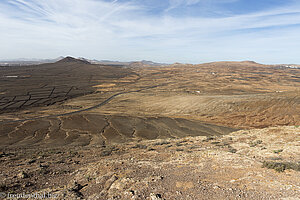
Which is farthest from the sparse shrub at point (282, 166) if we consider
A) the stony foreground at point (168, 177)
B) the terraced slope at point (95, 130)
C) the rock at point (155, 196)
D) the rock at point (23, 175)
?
the terraced slope at point (95, 130)

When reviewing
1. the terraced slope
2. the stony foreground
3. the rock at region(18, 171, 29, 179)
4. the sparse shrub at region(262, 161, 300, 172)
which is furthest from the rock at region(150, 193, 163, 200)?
→ the terraced slope

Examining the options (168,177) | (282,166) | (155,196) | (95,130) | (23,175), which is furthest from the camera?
(95,130)

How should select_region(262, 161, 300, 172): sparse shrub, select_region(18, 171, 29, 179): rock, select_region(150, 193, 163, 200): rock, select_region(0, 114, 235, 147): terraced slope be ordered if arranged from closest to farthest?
1. select_region(150, 193, 163, 200): rock
2. select_region(262, 161, 300, 172): sparse shrub
3. select_region(18, 171, 29, 179): rock
4. select_region(0, 114, 235, 147): terraced slope

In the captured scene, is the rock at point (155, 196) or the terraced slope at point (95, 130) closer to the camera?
the rock at point (155, 196)

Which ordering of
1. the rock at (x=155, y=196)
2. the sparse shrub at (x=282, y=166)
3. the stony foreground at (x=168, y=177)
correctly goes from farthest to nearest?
the sparse shrub at (x=282, y=166)
the stony foreground at (x=168, y=177)
the rock at (x=155, y=196)

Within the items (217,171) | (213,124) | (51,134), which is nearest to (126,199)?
(217,171)

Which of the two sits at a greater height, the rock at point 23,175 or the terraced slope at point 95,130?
the rock at point 23,175

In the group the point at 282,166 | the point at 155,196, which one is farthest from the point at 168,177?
the point at 282,166

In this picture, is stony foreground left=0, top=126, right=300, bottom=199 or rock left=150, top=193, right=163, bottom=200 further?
stony foreground left=0, top=126, right=300, bottom=199

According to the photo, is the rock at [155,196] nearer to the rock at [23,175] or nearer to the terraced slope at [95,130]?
the rock at [23,175]

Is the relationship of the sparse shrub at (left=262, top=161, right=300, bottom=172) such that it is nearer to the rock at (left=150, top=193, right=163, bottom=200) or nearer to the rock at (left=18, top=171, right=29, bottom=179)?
the rock at (left=150, top=193, right=163, bottom=200)

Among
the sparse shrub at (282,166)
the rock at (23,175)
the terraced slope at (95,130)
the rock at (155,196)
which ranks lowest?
the terraced slope at (95,130)

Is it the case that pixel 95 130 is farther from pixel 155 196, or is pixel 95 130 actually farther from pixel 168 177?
pixel 155 196

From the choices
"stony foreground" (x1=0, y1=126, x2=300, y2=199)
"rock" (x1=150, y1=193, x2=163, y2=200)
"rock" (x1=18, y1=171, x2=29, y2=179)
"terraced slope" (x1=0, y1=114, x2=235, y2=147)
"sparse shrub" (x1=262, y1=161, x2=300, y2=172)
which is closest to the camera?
"rock" (x1=150, y1=193, x2=163, y2=200)
